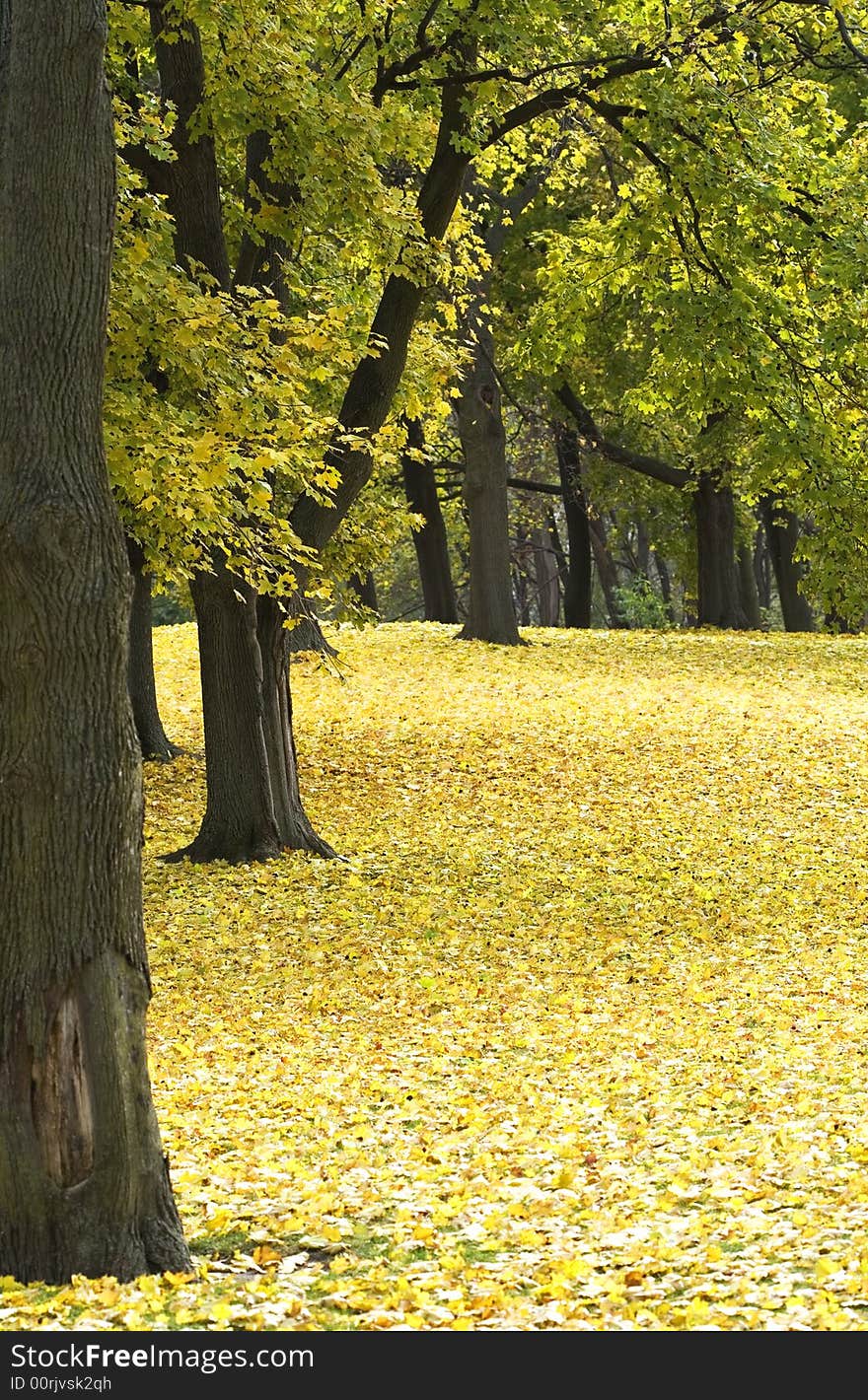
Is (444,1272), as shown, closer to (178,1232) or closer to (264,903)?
(178,1232)

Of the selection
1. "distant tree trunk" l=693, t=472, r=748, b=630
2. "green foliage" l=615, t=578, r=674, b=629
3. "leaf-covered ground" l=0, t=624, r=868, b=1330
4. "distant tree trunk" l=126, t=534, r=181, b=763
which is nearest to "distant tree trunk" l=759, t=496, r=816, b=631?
"distant tree trunk" l=693, t=472, r=748, b=630

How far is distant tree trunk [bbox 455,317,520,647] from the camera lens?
24.6 m

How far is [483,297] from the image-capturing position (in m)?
24.1

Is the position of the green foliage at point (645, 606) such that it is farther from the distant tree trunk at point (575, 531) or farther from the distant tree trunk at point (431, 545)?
the distant tree trunk at point (431, 545)

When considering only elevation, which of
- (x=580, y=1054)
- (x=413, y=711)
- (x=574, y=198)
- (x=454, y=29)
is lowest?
(x=580, y=1054)

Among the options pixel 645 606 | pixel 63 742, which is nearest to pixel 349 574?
pixel 63 742

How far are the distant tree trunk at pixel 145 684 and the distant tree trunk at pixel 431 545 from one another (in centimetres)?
1218

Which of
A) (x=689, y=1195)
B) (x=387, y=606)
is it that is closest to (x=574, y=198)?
(x=689, y=1195)

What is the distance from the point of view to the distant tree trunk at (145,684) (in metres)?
17.1

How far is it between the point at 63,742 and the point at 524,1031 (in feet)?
15.2

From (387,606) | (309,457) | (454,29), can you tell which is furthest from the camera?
(387,606)

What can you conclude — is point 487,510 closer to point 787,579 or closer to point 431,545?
point 431,545

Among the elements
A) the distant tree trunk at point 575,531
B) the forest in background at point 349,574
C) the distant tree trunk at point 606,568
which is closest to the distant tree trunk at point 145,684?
the forest in background at point 349,574

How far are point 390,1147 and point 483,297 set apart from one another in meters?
19.0
